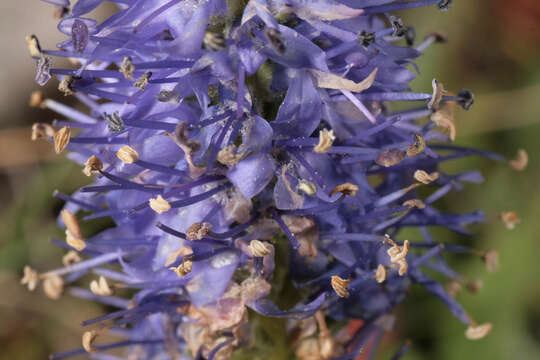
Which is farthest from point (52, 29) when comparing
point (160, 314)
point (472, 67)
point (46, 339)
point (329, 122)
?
point (329, 122)

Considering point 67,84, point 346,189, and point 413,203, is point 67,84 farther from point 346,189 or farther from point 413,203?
point 413,203

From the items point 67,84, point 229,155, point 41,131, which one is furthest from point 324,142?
point 41,131

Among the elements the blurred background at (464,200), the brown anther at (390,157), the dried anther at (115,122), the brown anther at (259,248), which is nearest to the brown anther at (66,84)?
the dried anther at (115,122)

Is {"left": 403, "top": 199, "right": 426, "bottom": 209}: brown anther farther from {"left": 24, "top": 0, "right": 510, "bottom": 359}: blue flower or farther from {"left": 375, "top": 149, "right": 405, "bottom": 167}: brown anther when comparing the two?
{"left": 375, "top": 149, "right": 405, "bottom": 167}: brown anther

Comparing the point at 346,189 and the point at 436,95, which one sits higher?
Result: the point at 436,95

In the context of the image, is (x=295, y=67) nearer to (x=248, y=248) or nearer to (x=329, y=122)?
(x=329, y=122)

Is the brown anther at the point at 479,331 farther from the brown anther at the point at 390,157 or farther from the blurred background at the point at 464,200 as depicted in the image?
the blurred background at the point at 464,200

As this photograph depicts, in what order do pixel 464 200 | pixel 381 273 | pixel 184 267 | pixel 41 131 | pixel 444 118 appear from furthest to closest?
pixel 464 200 < pixel 41 131 < pixel 444 118 < pixel 381 273 < pixel 184 267

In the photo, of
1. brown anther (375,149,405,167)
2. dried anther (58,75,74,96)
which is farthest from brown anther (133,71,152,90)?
brown anther (375,149,405,167)
